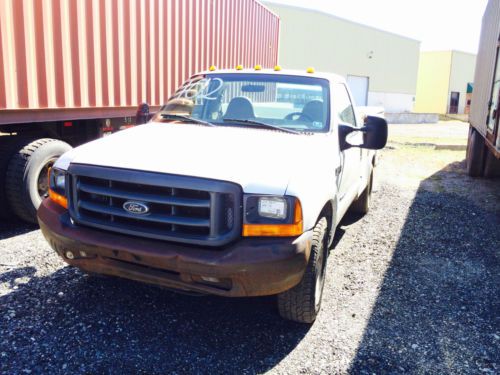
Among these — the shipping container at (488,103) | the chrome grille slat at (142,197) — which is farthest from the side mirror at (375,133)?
the shipping container at (488,103)

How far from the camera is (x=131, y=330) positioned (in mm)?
3299

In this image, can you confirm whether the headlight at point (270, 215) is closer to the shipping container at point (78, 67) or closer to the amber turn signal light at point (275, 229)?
the amber turn signal light at point (275, 229)

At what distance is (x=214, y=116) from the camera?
4.28 metres

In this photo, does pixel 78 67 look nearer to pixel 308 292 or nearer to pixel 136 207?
Result: pixel 136 207

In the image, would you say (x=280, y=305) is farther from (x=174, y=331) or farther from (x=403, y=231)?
(x=403, y=231)

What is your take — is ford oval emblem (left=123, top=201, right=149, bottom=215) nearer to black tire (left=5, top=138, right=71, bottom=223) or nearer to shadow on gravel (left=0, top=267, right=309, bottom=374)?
shadow on gravel (left=0, top=267, right=309, bottom=374)

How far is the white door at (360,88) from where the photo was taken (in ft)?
113

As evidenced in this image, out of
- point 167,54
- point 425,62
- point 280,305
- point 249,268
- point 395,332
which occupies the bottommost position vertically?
point 395,332

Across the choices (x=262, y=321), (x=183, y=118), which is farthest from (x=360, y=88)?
(x=262, y=321)

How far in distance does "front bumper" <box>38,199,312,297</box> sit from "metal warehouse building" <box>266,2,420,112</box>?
90.8ft

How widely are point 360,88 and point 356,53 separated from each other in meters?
2.61

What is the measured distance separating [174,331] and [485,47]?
959 centimetres

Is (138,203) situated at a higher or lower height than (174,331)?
higher

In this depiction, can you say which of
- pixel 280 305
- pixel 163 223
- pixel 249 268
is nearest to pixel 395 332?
pixel 280 305
